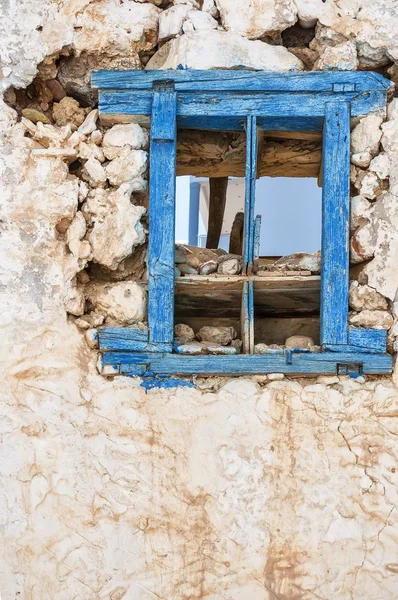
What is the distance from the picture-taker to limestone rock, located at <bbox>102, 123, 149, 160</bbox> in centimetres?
294

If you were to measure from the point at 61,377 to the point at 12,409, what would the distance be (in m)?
0.22

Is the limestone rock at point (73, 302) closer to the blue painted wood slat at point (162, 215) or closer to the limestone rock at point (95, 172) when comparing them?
the blue painted wood slat at point (162, 215)

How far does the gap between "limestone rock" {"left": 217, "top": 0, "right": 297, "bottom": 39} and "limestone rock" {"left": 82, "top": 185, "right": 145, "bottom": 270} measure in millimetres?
787

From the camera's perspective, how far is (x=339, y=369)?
9.32 feet

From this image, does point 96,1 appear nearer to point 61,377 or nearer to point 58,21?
point 58,21

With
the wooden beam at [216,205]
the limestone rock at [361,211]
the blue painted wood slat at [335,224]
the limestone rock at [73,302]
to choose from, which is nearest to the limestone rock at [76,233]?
the limestone rock at [73,302]

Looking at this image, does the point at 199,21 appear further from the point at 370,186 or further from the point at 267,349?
the point at 267,349

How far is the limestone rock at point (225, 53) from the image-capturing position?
9.63 ft

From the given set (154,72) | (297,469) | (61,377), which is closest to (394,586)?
(297,469)

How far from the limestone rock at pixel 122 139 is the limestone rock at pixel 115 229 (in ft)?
0.53

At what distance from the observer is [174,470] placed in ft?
9.22

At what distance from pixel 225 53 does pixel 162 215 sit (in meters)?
0.69

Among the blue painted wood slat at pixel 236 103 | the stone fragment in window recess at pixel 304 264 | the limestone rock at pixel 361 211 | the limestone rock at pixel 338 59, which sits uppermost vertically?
the limestone rock at pixel 338 59

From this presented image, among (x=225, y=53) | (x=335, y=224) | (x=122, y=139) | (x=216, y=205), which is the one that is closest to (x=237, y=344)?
(x=335, y=224)
